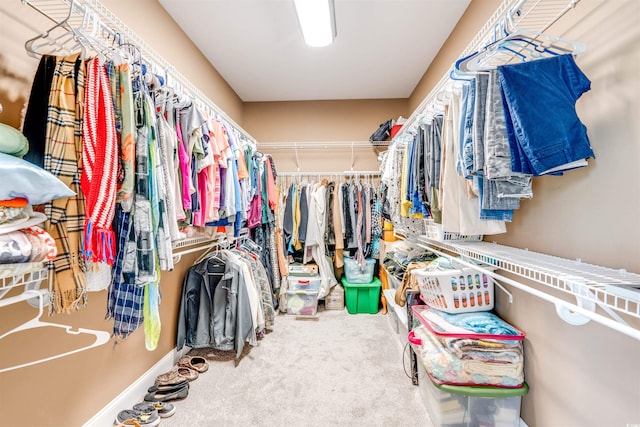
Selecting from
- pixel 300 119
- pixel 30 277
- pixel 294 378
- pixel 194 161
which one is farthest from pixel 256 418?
pixel 300 119

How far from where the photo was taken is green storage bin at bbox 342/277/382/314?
3.11m

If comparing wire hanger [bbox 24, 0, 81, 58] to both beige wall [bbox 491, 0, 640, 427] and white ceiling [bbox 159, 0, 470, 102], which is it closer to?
white ceiling [bbox 159, 0, 470, 102]

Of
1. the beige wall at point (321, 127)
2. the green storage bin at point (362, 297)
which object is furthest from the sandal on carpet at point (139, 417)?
the beige wall at point (321, 127)

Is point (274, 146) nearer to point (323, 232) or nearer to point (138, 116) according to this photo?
point (323, 232)

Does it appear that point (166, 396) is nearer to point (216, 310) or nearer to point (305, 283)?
point (216, 310)

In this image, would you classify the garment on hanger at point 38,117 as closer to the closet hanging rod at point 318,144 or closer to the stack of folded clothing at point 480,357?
the stack of folded clothing at point 480,357

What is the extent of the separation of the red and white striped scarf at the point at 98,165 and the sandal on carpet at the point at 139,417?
1.15 meters

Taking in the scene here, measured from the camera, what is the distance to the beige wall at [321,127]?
3.60 metres

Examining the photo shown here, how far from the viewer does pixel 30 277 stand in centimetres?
82

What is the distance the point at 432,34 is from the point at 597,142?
1.81 metres

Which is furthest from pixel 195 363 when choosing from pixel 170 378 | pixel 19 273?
pixel 19 273

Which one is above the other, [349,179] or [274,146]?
[274,146]

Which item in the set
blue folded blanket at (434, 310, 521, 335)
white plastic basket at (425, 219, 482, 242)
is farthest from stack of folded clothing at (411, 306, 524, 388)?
white plastic basket at (425, 219, 482, 242)

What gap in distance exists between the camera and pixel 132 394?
1644 mm
